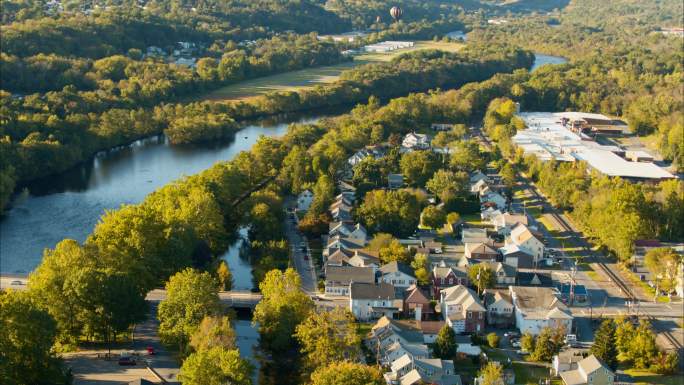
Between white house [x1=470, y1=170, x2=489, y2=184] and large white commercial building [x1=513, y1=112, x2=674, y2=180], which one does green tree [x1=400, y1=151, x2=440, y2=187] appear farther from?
large white commercial building [x1=513, y1=112, x2=674, y2=180]

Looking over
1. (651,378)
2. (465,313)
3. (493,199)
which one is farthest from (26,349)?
(493,199)

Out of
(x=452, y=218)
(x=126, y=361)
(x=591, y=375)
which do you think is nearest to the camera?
(x=591, y=375)

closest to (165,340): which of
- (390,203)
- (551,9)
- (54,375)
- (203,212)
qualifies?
(54,375)

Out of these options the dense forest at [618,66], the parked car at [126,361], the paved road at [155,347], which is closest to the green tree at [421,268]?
the paved road at [155,347]

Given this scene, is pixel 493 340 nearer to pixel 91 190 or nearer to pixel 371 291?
pixel 371 291

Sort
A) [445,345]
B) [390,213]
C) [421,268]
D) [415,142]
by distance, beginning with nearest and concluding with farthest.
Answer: [445,345]
[421,268]
[390,213]
[415,142]

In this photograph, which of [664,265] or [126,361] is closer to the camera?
[126,361]

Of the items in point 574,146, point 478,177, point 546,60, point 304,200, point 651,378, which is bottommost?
point 546,60

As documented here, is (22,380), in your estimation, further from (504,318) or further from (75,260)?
(504,318)
